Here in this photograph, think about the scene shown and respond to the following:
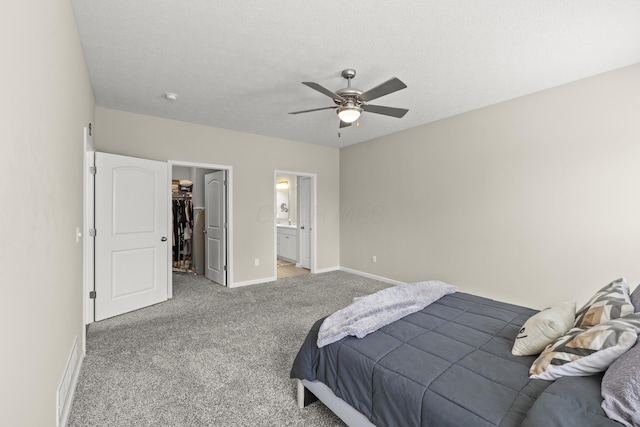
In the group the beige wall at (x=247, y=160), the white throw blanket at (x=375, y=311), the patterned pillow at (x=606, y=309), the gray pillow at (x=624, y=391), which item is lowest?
the white throw blanket at (x=375, y=311)

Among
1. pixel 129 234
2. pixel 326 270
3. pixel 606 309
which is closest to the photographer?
pixel 606 309

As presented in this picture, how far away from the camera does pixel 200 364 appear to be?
2.49m

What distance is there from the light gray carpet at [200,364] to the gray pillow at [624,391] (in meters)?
1.39

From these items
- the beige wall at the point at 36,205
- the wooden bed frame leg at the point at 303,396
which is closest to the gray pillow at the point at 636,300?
the wooden bed frame leg at the point at 303,396

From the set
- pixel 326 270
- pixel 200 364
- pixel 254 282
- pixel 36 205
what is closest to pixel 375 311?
pixel 200 364

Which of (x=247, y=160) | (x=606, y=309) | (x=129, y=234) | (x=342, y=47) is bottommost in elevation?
(x=606, y=309)

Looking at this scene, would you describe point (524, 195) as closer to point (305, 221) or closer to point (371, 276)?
point (371, 276)

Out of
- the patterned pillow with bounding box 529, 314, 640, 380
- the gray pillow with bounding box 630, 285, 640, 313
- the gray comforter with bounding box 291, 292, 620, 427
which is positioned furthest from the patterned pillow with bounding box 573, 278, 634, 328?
the gray comforter with bounding box 291, 292, 620, 427

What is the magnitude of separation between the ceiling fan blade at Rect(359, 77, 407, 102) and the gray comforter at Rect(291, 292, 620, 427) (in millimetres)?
1761

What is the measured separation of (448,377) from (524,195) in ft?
10.1

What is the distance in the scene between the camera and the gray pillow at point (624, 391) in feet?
3.13

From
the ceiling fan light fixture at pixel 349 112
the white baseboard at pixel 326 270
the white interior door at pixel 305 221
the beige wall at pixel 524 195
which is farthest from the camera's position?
the white interior door at pixel 305 221

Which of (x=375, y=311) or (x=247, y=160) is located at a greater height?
(x=247, y=160)

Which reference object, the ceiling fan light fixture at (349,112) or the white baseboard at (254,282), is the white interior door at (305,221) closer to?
the white baseboard at (254,282)
